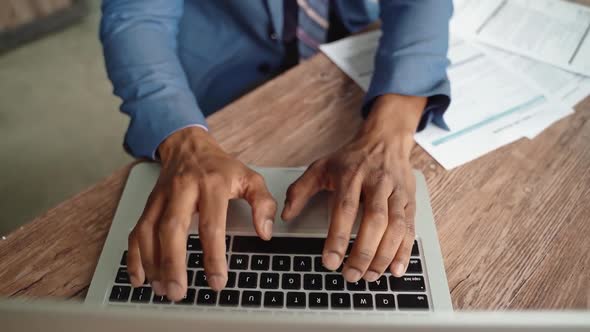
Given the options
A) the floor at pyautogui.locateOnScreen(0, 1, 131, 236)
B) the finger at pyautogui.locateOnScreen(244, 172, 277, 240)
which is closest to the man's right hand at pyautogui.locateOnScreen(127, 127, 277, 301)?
the finger at pyautogui.locateOnScreen(244, 172, 277, 240)

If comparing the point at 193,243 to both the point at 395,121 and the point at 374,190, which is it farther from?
the point at 395,121

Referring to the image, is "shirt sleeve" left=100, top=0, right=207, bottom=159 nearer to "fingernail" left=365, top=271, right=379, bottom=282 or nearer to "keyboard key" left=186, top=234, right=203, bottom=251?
"keyboard key" left=186, top=234, right=203, bottom=251

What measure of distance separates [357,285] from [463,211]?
196 mm

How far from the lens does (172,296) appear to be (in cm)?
52

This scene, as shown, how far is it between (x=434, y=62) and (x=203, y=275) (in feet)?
1.62

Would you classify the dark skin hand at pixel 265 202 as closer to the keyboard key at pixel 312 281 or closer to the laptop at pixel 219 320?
the keyboard key at pixel 312 281

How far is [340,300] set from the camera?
1.74ft

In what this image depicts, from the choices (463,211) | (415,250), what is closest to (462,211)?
(463,211)

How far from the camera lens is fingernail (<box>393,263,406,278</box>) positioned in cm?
55

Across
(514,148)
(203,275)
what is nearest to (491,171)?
(514,148)

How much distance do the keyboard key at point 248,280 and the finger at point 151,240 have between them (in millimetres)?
87

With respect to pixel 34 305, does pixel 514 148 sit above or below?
below

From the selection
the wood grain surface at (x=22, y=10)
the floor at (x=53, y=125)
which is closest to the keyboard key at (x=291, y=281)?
the floor at (x=53, y=125)

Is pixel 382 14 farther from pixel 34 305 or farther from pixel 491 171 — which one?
pixel 34 305
